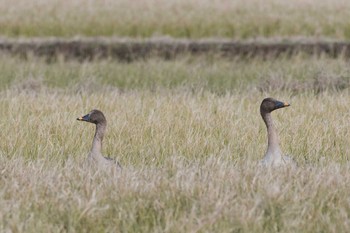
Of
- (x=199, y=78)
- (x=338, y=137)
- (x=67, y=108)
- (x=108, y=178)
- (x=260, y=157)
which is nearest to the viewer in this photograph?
(x=108, y=178)

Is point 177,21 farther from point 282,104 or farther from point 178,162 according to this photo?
point 178,162

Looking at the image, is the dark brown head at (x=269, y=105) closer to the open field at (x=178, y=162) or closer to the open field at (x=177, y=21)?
the open field at (x=178, y=162)

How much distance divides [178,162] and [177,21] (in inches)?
638

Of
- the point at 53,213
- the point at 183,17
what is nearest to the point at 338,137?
the point at 53,213

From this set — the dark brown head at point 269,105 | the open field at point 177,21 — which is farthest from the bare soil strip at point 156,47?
the dark brown head at point 269,105

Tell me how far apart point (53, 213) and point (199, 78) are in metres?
7.76

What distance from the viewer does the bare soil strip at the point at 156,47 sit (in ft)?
61.7

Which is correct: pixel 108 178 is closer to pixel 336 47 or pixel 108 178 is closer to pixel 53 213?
pixel 53 213

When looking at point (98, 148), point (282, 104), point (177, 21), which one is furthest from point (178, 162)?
point (177, 21)

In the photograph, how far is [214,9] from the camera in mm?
25125

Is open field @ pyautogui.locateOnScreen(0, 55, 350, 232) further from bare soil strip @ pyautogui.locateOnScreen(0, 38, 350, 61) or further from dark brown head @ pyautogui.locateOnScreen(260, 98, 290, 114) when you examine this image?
bare soil strip @ pyautogui.locateOnScreen(0, 38, 350, 61)

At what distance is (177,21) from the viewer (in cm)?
2259

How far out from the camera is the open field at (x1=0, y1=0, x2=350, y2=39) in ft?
72.0

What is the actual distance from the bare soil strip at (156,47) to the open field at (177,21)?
69cm
